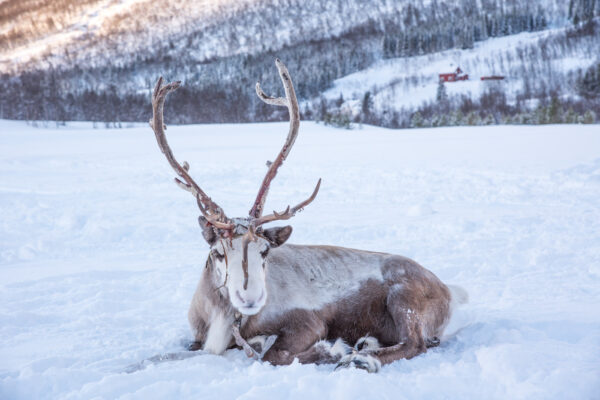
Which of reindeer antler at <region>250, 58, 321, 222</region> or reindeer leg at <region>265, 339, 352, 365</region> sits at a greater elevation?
reindeer antler at <region>250, 58, 321, 222</region>

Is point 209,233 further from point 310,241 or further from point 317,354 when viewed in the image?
point 310,241

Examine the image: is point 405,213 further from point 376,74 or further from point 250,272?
point 376,74

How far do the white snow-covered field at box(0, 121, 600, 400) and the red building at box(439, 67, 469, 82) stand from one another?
83911 mm

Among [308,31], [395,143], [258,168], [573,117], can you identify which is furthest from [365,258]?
[308,31]

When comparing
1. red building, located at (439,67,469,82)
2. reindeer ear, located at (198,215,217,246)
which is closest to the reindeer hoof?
reindeer ear, located at (198,215,217,246)

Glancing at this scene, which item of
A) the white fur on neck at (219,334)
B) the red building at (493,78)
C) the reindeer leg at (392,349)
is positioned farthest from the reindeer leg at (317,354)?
the red building at (493,78)

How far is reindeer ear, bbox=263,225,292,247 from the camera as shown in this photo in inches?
161

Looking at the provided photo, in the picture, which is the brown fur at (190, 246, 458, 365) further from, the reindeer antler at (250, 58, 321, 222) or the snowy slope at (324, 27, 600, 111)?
the snowy slope at (324, 27, 600, 111)

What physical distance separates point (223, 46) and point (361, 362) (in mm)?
157146

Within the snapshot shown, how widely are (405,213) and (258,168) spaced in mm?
7738

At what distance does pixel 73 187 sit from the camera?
543 inches

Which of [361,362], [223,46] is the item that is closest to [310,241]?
[361,362]

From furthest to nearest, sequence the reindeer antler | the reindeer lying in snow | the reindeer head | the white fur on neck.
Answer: the reindeer antler → the white fur on neck → the reindeer lying in snow → the reindeer head

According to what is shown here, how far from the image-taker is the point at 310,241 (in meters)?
8.69
